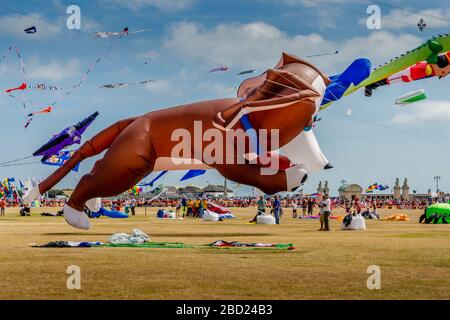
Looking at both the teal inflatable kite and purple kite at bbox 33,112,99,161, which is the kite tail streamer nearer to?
purple kite at bbox 33,112,99,161

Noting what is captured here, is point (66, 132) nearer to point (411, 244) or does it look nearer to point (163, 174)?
point (163, 174)

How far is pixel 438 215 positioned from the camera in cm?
3147

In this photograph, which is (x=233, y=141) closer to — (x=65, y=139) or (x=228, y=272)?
(x=228, y=272)

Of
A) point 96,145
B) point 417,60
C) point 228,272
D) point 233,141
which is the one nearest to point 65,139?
point 96,145

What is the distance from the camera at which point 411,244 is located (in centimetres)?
1672

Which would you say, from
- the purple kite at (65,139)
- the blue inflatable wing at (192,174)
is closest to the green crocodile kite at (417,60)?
the blue inflatable wing at (192,174)

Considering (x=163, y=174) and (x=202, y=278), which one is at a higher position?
(x=163, y=174)

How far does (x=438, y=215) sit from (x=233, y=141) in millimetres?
22301

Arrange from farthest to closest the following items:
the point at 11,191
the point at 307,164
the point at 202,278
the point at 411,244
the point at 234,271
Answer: the point at 11,191
the point at 411,244
the point at 307,164
the point at 234,271
the point at 202,278

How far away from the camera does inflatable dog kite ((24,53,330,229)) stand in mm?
12133

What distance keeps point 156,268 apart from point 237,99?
13.7ft
